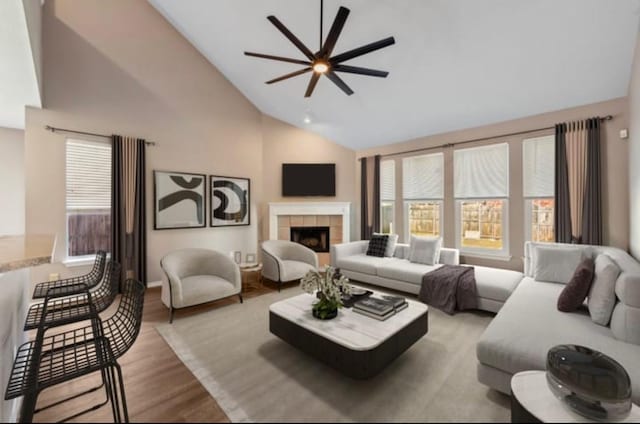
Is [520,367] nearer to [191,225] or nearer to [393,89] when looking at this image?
[393,89]

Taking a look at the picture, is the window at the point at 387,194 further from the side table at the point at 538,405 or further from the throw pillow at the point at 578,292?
the side table at the point at 538,405

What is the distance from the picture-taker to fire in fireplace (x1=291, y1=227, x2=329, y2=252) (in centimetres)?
572

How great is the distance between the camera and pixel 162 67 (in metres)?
4.32

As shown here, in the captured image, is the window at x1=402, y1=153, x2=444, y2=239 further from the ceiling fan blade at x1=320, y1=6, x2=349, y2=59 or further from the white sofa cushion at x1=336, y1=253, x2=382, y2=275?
the ceiling fan blade at x1=320, y1=6, x2=349, y2=59

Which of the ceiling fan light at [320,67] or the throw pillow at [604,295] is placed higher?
the ceiling fan light at [320,67]

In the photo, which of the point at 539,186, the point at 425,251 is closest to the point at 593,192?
the point at 539,186

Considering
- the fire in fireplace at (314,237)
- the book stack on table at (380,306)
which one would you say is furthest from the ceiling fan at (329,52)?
the fire in fireplace at (314,237)

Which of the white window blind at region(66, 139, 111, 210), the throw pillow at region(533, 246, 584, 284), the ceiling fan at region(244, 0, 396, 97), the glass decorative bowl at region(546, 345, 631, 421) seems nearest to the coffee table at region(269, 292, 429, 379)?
the glass decorative bowl at region(546, 345, 631, 421)

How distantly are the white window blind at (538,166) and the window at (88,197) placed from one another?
620cm

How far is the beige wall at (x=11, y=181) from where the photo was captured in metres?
3.94

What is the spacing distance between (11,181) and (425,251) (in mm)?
6516

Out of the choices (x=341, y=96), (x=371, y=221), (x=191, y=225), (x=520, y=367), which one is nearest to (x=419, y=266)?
(x=371, y=221)

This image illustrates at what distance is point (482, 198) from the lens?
13.9 feet

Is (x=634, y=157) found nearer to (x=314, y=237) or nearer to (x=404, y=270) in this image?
(x=404, y=270)
